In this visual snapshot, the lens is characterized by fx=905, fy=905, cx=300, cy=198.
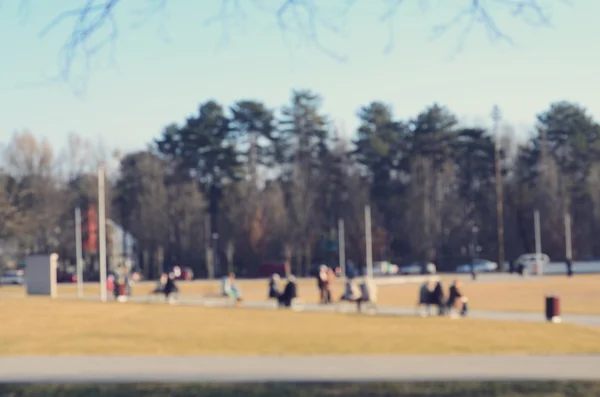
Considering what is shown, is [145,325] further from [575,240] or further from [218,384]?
[575,240]

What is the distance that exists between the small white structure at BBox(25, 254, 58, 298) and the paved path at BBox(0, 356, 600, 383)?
90.8 ft

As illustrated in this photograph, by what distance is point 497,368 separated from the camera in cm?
1454

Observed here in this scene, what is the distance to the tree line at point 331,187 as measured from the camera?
93812 mm

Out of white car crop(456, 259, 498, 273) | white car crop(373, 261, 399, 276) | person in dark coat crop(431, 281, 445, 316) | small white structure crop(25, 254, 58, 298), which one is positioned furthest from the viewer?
white car crop(373, 261, 399, 276)

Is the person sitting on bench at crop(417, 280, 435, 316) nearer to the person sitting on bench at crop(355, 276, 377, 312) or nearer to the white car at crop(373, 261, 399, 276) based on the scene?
the person sitting on bench at crop(355, 276, 377, 312)

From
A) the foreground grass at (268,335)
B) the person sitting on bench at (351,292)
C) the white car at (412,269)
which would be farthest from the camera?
the white car at (412,269)

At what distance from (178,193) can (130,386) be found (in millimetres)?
83244

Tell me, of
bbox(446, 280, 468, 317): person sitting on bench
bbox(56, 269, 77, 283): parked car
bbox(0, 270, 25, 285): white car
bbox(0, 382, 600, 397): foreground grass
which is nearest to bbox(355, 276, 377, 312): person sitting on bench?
bbox(446, 280, 468, 317): person sitting on bench

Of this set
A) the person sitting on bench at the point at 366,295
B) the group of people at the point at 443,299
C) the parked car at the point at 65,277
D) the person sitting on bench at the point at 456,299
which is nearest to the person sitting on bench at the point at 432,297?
the group of people at the point at 443,299

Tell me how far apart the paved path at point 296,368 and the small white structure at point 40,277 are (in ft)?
90.8

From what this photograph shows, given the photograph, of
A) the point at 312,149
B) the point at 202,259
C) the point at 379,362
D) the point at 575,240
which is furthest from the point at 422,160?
the point at 379,362

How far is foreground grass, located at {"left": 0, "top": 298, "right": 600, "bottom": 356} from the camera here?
58.9 feet

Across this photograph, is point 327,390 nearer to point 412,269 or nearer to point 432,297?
point 432,297

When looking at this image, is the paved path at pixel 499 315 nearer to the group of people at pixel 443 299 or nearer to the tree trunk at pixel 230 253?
the group of people at pixel 443 299
